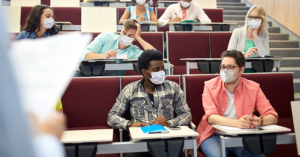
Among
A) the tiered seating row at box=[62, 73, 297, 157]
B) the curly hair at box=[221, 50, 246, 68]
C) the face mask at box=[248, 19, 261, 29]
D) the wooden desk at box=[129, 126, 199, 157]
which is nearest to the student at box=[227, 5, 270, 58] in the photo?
the face mask at box=[248, 19, 261, 29]

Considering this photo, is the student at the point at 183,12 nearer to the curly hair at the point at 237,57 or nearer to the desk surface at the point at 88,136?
the curly hair at the point at 237,57

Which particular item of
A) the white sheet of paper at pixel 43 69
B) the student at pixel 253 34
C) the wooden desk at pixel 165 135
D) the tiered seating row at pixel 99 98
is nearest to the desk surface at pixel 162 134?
the wooden desk at pixel 165 135

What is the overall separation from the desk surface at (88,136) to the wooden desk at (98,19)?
2.52 metres

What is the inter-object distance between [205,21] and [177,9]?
43 cm

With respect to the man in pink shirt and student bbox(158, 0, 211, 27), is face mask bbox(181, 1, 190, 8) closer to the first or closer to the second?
student bbox(158, 0, 211, 27)

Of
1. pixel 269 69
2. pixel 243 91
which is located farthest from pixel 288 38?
pixel 243 91

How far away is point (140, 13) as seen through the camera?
3.50 metres

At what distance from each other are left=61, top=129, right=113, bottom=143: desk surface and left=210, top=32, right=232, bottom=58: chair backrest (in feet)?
6.52

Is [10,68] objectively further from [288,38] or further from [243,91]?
[288,38]

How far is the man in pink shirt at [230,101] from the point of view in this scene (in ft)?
5.02

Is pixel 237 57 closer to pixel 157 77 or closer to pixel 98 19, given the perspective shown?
pixel 157 77

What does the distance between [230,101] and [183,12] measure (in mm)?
2214

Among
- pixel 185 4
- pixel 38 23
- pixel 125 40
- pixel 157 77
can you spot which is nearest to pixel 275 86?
pixel 157 77

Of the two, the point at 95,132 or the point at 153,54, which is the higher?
the point at 153,54
